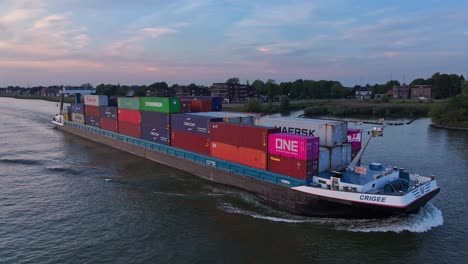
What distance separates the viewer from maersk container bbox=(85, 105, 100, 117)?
49.8 meters

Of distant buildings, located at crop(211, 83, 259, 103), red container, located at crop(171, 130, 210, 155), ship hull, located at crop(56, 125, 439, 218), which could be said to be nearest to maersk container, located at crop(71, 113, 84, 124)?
red container, located at crop(171, 130, 210, 155)

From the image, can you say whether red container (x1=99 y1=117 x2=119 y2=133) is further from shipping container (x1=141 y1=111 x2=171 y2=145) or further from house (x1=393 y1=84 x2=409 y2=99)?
house (x1=393 y1=84 x2=409 y2=99)

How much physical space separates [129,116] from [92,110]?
12.6m

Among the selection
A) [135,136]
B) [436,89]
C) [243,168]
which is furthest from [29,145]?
[436,89]

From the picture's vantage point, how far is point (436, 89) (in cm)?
15512

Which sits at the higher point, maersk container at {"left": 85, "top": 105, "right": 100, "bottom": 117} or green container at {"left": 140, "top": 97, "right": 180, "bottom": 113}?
green container at {"left": 140, "top": 97, "right": 180, "bottom": 113}

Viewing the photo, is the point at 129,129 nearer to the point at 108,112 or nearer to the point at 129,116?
the point at 129,116

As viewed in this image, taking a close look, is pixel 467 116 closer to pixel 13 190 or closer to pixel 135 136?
pixel 135 136

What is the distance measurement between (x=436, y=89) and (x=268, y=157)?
521ft

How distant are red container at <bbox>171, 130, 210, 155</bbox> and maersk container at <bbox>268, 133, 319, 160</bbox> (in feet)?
27.2

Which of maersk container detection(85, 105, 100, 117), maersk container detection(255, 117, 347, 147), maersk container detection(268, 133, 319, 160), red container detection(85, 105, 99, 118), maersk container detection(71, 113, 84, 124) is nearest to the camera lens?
maersk container detection(268, 133, 319, 160)

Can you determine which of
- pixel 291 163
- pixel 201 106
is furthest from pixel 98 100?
pixel 291 163

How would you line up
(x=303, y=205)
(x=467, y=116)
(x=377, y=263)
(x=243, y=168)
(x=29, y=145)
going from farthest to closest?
(x=467, y=116)
(x=29, y=145)
(x=243, y=168)
(x=303, y=205)
(x=377, y=263)

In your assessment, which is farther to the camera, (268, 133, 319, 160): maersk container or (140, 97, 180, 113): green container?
(140, 97, 180, 113): green container
